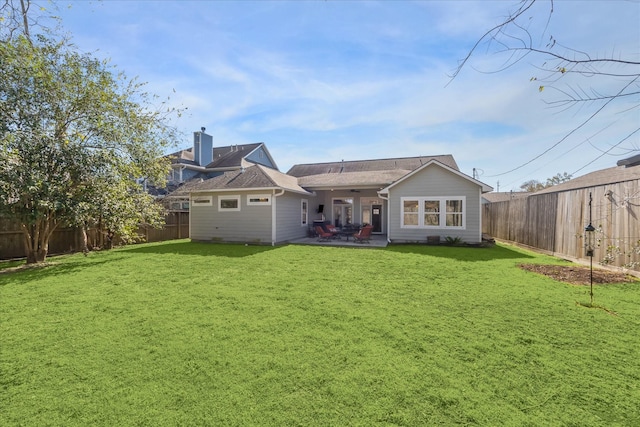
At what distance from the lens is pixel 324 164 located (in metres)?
25.1

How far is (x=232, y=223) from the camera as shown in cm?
1434

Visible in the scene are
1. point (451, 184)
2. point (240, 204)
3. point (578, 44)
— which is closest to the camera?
point (578, 44)

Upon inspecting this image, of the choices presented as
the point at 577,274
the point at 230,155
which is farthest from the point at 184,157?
the point at 577,274

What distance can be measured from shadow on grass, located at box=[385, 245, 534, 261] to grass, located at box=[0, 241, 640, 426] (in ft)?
10.7

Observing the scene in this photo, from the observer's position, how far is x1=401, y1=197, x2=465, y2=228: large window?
12930 millimetres

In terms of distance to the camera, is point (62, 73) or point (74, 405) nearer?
point (74, 405)

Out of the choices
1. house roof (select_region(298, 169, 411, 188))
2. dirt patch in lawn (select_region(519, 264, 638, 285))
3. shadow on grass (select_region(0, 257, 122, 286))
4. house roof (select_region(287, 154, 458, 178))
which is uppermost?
house roof (select_region(287, 154, 458, 178))

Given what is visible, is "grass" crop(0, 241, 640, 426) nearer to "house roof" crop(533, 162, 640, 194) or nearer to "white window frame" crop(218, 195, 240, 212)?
"white window frame" crop(218, 195, 240, 212)

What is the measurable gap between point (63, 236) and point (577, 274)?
18.4 m

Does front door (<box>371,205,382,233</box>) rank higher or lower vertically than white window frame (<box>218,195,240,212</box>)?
lower

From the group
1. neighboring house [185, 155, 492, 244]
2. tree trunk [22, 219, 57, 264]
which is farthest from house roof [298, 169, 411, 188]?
tree trunk [22, 219, 57, 264]

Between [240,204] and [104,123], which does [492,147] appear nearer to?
[240,204]

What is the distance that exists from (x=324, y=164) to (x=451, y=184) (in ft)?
44.9

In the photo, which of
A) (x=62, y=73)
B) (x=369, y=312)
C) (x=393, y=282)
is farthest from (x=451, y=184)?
(x=62, y=73)
